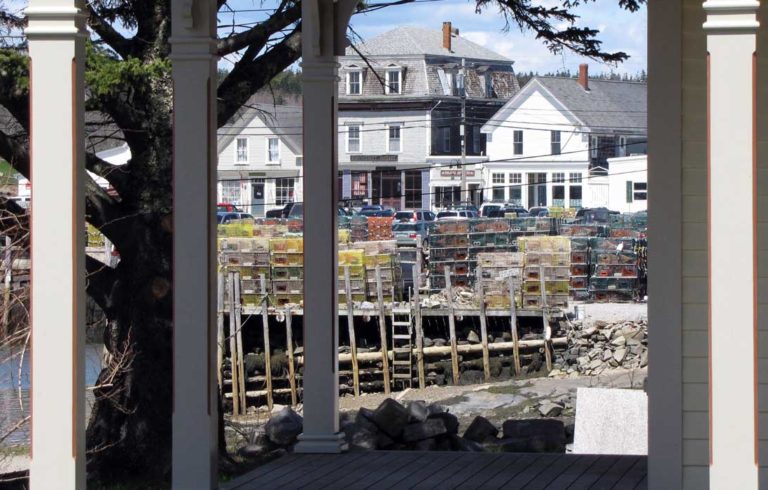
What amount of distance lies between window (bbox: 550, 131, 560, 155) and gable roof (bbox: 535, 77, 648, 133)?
1625 millimetres

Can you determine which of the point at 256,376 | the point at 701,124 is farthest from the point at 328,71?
the point at 256,376

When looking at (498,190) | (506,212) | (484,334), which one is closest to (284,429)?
(484,334)

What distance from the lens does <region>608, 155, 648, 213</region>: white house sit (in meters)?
57.9

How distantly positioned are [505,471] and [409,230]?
37310mm

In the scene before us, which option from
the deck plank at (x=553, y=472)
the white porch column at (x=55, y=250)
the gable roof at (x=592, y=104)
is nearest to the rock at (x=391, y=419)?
the deck plank at (x=553, y=472)

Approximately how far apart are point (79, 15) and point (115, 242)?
7201 millimetres

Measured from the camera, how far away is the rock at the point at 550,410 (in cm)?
2373

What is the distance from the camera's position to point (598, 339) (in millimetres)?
32062

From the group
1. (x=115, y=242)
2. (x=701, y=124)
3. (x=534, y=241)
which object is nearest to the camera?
(x=701, y=124)

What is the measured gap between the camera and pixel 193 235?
6.52m

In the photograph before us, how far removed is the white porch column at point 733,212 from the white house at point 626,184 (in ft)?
176

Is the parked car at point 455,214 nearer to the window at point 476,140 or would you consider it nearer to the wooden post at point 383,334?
the window at point 476,140

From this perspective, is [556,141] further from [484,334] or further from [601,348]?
[484,334]

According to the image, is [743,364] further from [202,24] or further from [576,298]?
[576,298]
